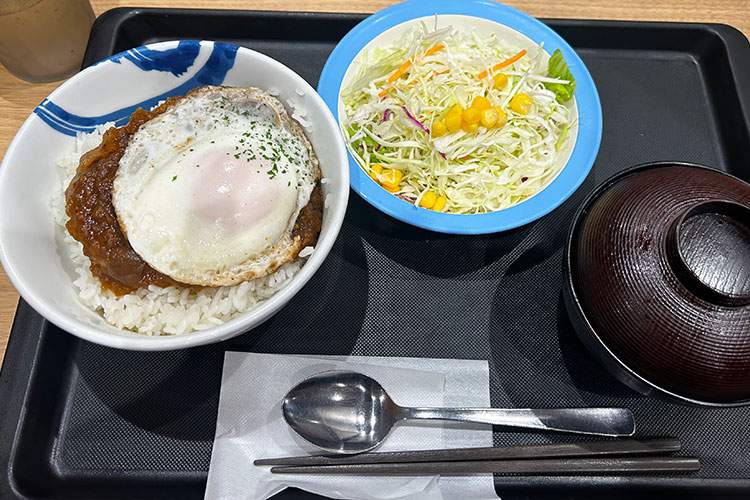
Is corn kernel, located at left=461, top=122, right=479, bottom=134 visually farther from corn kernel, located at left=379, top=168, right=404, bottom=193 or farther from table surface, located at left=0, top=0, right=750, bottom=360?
table surface, located at left=0, top=0, right=750, bottom=360

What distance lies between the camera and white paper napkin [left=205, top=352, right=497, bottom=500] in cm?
139

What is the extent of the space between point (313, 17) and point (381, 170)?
720 mm

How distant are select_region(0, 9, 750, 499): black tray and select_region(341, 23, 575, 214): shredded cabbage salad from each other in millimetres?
162

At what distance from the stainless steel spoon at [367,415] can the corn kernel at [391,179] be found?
2.16ft

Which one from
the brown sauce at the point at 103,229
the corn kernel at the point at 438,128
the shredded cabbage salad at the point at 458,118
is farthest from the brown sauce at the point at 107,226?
the corn kernel at the point at 438,128

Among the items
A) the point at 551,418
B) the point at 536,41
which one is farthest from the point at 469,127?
the point at 551,418

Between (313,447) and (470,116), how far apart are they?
1.18m

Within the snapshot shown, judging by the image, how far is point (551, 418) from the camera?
58.7 inches

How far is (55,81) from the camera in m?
2.18

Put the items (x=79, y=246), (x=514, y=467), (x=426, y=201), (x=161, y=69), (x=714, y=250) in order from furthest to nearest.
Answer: (x=426, y=201), (x=161, y=69), (x=79, y=246), (x=514, y=467), (x=714, y=250)

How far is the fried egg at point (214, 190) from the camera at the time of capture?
142 centimetres

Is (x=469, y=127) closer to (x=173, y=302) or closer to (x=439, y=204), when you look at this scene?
(x=439, y=204)

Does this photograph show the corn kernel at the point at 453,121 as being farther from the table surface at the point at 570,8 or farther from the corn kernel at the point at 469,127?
the table surface at the point at 570,8

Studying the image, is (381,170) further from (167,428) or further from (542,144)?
(167,428)
